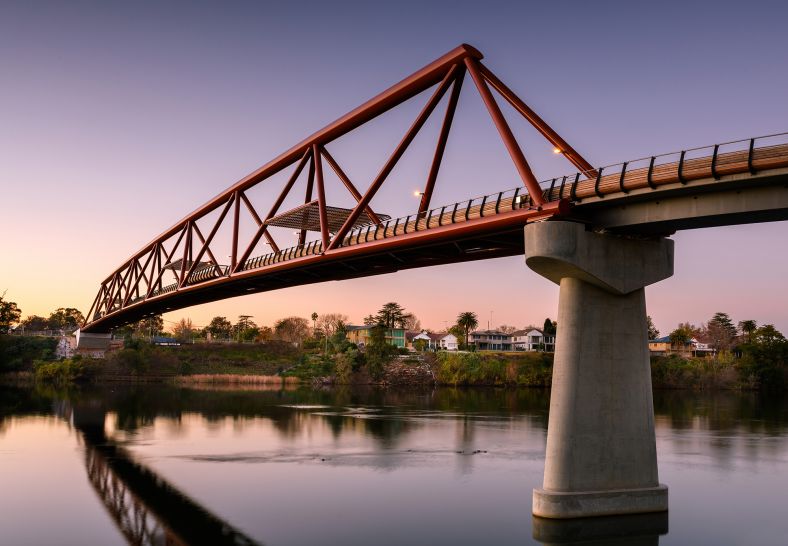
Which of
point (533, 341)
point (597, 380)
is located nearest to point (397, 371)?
point (533, 341)

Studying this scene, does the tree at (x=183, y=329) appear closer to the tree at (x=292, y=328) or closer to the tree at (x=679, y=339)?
the tree at (x=292, y=328)

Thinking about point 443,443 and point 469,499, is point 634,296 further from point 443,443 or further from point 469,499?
point 443,443

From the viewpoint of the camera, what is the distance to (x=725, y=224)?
68.4 feet

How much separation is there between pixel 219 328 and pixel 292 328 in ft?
65.1

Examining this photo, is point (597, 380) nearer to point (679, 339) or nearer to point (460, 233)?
point (460, 233)

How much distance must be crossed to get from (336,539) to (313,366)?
83.8 meters

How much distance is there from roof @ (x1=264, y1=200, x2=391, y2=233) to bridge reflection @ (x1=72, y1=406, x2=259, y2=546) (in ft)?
57.1

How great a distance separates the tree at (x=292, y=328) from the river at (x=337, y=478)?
10711 centimetres

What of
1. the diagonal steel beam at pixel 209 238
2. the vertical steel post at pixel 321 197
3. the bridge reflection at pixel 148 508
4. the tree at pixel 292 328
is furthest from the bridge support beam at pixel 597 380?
the tree at pixel 292 328

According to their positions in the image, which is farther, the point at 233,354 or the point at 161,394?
the point at 233,354

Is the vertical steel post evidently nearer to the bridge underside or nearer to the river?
the river

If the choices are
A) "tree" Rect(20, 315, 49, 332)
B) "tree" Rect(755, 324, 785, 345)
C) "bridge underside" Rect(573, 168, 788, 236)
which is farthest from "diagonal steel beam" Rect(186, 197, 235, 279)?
"tree" Rect(20, 315, 49, 332)

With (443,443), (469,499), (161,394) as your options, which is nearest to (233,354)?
(161,394)

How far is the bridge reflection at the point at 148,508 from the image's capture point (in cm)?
2123
